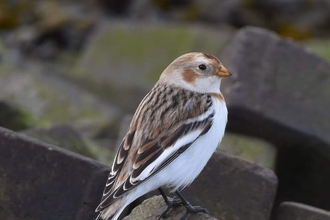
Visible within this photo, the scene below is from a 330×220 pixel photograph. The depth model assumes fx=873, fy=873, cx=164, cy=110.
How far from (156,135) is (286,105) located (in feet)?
6.46

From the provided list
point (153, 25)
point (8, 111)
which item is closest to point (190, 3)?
point (153, 25)

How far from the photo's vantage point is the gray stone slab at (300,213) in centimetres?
548

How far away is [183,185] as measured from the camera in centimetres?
533

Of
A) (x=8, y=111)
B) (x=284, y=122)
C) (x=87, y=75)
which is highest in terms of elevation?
(x=284, y=122)

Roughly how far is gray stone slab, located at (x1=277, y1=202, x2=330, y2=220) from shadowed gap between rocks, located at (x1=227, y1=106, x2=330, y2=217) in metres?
1.26

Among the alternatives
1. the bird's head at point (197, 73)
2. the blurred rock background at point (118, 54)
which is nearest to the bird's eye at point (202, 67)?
the bird's head at point (197, 73)

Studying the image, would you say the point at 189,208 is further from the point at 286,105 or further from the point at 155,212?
the point at 286,105

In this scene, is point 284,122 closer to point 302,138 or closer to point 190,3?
point 302,138

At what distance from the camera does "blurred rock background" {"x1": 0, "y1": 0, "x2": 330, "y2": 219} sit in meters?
7.31

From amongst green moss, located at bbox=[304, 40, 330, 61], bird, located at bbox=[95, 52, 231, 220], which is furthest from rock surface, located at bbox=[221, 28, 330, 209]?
green moss, located at bbox=[304, 40, 330, 61]

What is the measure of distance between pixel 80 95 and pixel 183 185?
17.2ft

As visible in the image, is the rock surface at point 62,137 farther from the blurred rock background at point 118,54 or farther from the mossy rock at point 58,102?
the mossy rock at point 58,102

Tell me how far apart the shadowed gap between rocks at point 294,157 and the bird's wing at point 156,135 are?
133cm

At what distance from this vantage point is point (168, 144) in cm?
518
